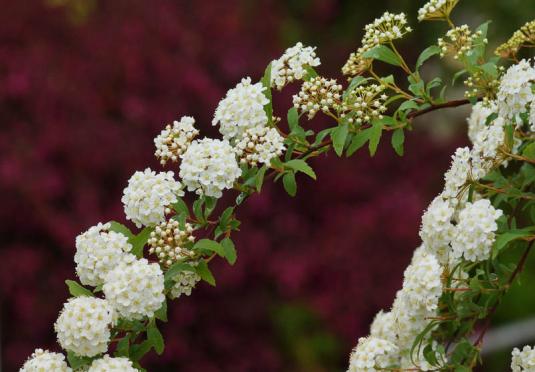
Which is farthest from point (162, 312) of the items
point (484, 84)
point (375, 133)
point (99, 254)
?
point (484, 84)

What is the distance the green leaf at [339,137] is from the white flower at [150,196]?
29 centimetres

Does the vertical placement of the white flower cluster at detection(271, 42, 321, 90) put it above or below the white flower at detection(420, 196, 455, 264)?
above

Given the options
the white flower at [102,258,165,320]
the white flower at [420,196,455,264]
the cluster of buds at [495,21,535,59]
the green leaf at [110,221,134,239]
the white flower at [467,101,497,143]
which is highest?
the white flower at [467,101,497,143]

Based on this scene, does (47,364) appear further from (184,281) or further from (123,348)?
(184,281)

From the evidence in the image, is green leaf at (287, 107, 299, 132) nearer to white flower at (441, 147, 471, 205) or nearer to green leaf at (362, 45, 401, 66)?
green leaf at (362, 45, 401, 66)

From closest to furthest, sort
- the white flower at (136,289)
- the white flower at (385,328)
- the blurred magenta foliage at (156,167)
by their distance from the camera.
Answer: the white flower at (136,289) → the white flower at (385,328) → the blurred magenta foliage at (156,167)

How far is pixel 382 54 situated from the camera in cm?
180

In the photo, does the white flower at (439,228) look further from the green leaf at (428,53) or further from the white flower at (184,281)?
the white flower at (184,281)

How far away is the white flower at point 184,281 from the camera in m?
1.71

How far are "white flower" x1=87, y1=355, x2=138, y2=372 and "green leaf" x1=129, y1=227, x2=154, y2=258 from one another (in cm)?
20

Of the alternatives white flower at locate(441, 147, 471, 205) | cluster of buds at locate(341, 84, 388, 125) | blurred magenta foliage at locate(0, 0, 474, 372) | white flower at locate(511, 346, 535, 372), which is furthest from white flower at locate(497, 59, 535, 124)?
blurred magenta foliage at locate(0, 0, 474, 372)

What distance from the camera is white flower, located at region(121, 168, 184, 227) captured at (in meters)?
1.69

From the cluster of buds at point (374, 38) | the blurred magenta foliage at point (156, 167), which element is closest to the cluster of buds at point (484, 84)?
the cluster of buds at point (374, 38)

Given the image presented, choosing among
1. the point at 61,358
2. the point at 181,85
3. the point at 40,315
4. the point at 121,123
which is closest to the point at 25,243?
the point at 40,315
